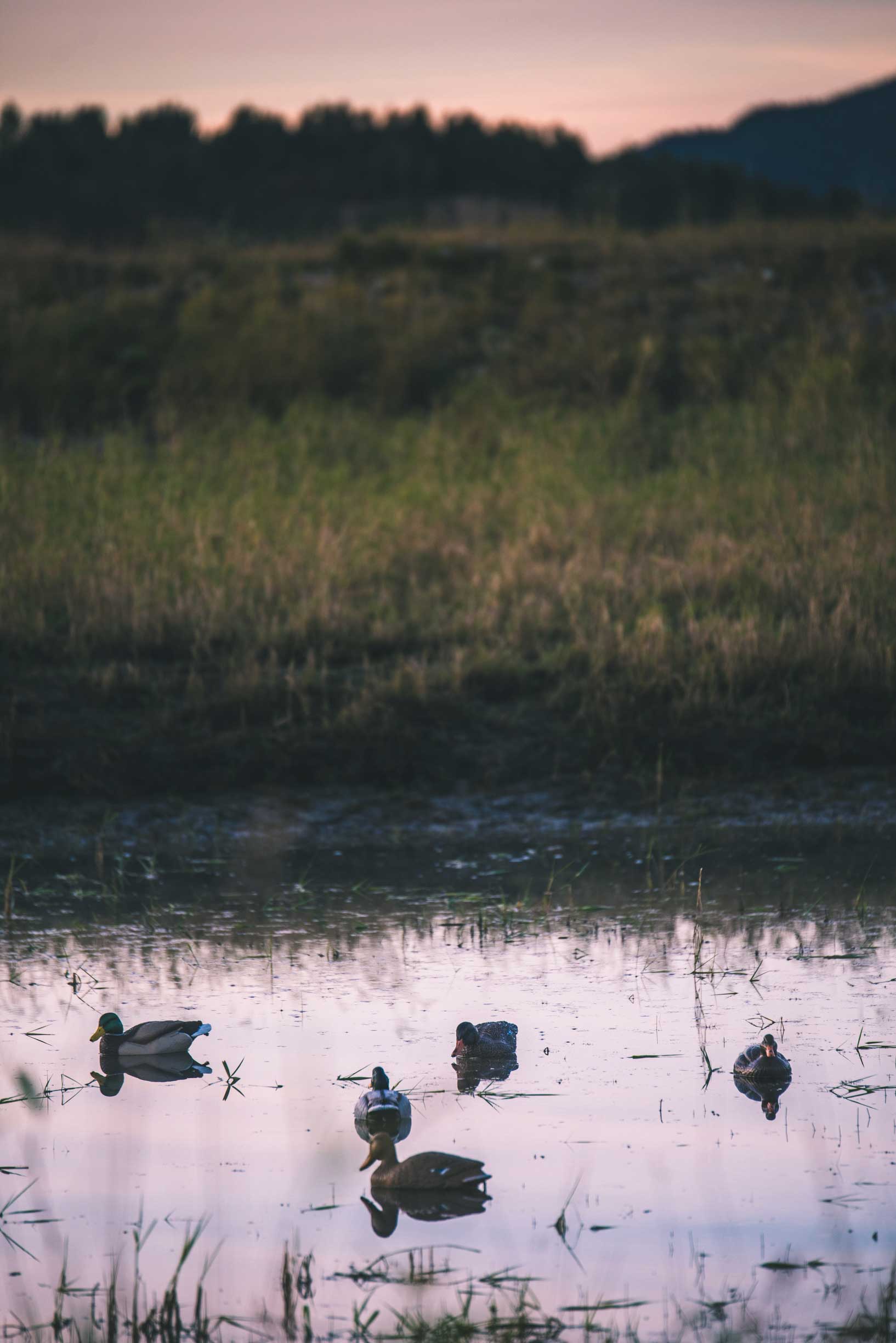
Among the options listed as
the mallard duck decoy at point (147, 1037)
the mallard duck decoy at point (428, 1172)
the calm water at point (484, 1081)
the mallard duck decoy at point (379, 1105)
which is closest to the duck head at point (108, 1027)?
the mallard duck decoy at point (147, 1037)

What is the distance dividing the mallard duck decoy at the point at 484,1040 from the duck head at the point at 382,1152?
0.69m

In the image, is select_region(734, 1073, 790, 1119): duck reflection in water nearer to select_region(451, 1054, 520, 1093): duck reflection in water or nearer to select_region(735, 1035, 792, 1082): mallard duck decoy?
select_region(735, 1035, 792, 1082): mallard duck decoy

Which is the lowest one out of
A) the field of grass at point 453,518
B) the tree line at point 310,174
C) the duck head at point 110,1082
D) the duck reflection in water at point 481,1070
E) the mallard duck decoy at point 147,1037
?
the duck head at point 110,1082

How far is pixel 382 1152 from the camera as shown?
14.3ft

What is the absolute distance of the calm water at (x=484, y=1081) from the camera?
12.8 ft

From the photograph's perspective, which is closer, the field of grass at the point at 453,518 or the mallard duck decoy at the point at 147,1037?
the mallard duck decoy at the point at 147,1037

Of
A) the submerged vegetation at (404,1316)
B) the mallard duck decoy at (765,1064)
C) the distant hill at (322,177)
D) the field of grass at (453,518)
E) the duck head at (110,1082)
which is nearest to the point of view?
the submerged vegetation at (404,1316)

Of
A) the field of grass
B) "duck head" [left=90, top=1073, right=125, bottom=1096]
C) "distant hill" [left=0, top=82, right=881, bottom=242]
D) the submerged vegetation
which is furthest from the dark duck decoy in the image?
"distant hill" [left=0, top=82, right=881, bottom=242]

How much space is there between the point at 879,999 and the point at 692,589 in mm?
5555

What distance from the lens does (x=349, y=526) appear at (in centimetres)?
1273

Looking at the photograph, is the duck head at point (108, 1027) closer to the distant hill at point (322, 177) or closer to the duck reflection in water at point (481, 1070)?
the duck reflection in water at point (481, 1070)

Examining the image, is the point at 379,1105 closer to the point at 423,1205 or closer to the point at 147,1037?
the point at 423,1205

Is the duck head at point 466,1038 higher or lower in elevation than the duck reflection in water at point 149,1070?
higher

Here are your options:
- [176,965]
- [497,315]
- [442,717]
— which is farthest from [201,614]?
[497,315]
